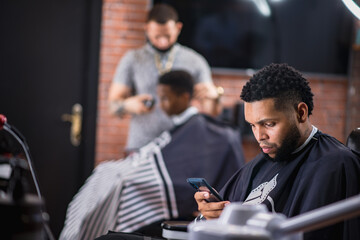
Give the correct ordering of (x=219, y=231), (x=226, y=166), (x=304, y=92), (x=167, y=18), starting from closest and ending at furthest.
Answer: (x=219, y=231) < (x=304, y=92) < (x=226, y=166) < (x=167, y=18)

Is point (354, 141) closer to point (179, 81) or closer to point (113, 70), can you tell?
point (179, 81)

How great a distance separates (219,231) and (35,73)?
3.81 m

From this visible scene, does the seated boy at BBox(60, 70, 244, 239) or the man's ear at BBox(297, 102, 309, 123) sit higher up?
the man's ear at BBox(297, 102, 309, 123)

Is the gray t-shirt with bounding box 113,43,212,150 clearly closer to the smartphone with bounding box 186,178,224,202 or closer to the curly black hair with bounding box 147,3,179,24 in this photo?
the curly black hair with bounding box 147,3,179,24

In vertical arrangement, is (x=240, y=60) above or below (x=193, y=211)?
above

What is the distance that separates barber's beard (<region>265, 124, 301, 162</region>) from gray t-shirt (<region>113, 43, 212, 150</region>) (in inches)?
92.4

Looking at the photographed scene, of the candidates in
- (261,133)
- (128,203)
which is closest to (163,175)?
(128,203)

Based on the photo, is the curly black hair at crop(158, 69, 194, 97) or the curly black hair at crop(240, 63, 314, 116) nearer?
the curly black hair at crop(240, 63, 314, 116)

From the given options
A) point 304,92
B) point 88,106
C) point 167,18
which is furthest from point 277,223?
point 88,106

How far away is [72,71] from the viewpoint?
4621 mm

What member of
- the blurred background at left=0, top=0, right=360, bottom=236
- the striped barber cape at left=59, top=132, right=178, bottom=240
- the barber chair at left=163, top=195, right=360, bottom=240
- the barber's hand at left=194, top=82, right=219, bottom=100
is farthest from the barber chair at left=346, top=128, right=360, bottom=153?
the blurred background at left=0, top=0, right=360, bottom=236

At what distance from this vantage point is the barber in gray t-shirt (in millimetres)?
4180

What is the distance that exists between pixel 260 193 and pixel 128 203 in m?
1.47

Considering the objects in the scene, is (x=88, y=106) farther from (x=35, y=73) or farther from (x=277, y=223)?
(x=277, y=223)
